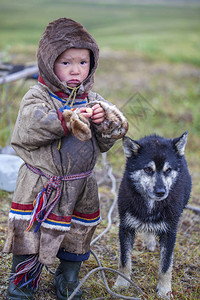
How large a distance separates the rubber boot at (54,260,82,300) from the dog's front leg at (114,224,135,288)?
1.19ft

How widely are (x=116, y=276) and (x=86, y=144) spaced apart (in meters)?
1.25

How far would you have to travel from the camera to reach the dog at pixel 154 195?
2.56 meters

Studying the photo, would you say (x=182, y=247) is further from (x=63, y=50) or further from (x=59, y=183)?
(x=63, y=50)

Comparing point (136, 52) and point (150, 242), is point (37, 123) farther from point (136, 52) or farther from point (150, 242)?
point (136, 52)

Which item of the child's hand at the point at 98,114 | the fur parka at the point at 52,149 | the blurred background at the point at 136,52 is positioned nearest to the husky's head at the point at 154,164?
the fur parka at the point at 52,149

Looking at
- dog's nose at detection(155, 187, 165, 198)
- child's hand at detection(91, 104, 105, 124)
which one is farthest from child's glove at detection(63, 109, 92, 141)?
dog's nose at detection(155, 187, 165, 198)

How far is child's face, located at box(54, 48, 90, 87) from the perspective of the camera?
2.25m

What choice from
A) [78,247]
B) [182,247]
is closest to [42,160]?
[78,247]

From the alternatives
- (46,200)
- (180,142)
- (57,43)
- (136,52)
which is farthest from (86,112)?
(136,52)

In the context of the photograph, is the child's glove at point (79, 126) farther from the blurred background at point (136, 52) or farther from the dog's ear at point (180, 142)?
the blurred background at point (136, 52)

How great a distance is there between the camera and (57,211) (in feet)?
7.59

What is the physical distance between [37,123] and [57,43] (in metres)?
0.49

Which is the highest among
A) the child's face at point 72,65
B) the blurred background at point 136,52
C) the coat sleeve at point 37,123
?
the child's face at point 72,65

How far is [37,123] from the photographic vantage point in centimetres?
212
